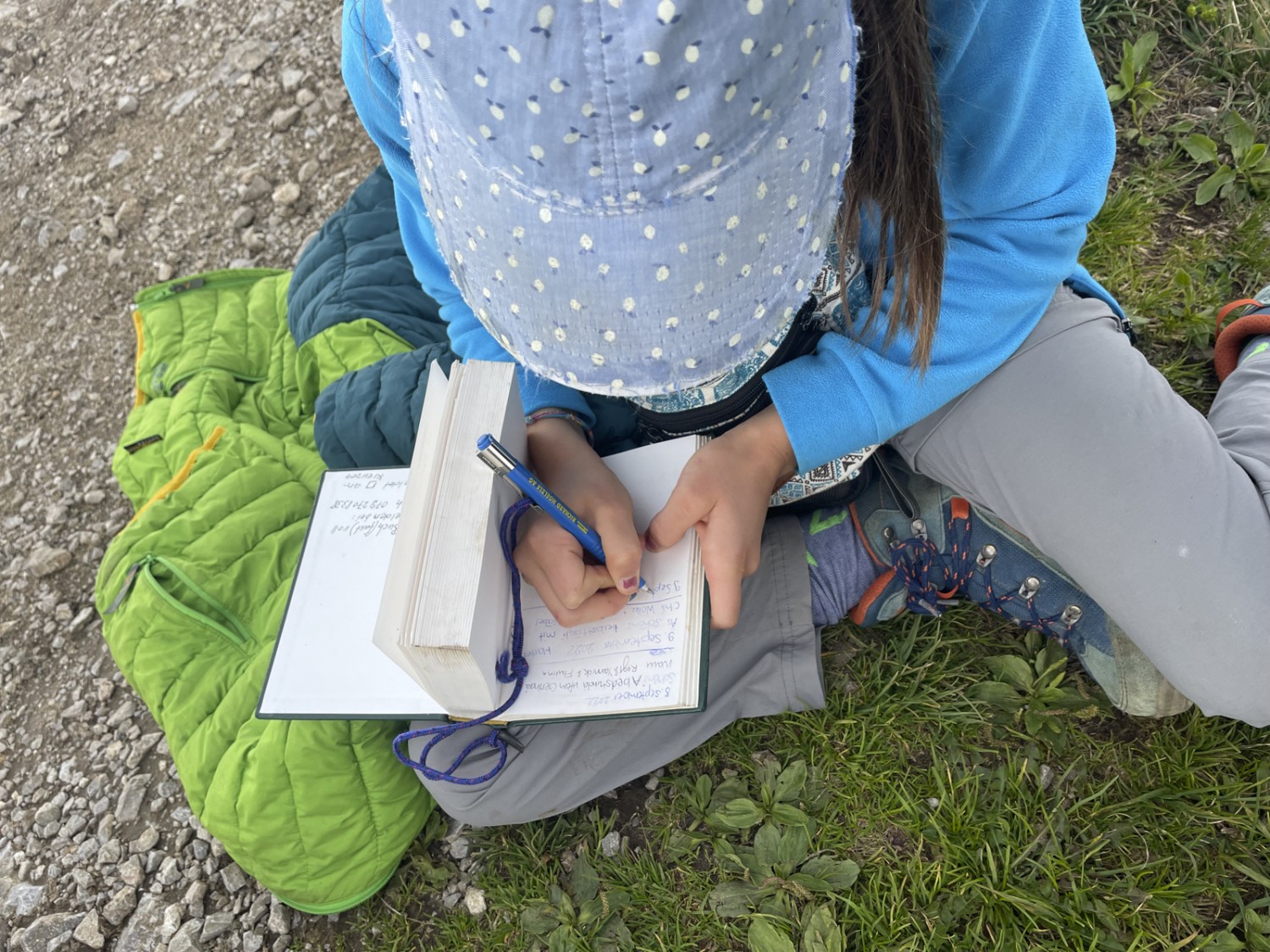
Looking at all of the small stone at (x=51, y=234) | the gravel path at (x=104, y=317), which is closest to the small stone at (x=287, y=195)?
the gravel path at (x=104, y=317)

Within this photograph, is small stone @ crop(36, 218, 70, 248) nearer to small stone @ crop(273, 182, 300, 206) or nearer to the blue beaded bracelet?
small stone @ crop(273, 182, 300, 206)

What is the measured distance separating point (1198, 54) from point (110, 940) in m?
2.98

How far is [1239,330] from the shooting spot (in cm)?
157

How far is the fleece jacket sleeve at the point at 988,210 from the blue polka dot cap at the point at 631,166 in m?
0.18

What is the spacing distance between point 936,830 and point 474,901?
2.66ft

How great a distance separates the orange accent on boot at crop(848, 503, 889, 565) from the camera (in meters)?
1.59

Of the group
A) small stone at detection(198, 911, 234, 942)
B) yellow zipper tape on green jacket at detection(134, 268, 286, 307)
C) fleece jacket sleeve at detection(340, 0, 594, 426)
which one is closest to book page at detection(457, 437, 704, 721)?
fleece jacket sleeve at detection(340, 0, 594, 426)

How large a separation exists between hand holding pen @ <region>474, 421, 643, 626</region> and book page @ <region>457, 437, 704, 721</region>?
0.04 meters

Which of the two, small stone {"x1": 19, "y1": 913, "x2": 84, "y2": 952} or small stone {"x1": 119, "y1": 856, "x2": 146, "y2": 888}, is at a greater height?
small stone {"x1": 119, "y1": 856, "x2": 146, "y2": 888}

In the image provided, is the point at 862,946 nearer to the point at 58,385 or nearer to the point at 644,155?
the point at 644,155

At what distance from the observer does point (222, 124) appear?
288cm

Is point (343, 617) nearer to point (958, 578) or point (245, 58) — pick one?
point (958, 578)

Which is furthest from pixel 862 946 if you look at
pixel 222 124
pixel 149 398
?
pixel 222 124

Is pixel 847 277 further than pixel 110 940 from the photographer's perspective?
No
